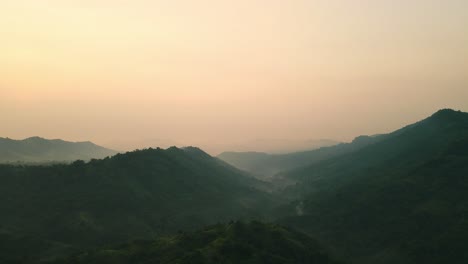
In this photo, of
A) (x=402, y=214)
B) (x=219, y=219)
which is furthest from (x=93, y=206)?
(x=402, y=214)

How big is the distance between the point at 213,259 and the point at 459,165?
125 meters

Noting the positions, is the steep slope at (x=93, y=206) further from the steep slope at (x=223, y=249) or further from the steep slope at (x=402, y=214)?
the steep slope at (x=402, y=214)

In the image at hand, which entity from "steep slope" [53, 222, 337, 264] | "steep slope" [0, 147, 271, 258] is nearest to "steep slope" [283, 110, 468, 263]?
"steep slope" [53, 222, 337, 264]

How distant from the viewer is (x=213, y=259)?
292ft

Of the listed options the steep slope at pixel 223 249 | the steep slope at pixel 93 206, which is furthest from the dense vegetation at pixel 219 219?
the steep slope at pixel 93 206

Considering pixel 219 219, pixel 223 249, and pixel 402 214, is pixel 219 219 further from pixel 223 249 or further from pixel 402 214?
pixel 223 249

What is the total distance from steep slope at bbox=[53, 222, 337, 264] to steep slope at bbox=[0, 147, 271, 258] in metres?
30.2

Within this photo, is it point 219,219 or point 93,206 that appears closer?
point 93,206

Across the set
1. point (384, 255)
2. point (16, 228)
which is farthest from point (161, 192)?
point (384, 255)

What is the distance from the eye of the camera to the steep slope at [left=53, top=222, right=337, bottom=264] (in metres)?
92.4

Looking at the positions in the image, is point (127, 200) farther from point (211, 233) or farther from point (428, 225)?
point (428, 225)

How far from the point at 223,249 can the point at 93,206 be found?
79.7m

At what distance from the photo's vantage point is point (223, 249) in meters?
94.2

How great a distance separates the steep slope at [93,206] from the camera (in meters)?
137
